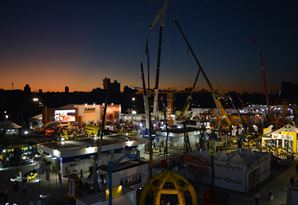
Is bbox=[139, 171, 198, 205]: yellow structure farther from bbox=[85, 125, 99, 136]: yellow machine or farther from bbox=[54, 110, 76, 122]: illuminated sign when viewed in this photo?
bbox=[54, 110, 76, 122]: illuminated sign

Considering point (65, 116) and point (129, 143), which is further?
point (65, 116)

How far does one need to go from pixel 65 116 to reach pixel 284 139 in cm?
2985

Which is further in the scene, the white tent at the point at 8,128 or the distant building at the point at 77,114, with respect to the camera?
the distant building at the point at 77,114

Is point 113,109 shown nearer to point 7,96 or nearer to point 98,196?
point 98,196

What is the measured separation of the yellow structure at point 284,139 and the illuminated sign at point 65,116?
2741 cm

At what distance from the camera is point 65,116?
40.7 metres

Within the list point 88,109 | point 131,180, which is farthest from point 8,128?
point 131,180

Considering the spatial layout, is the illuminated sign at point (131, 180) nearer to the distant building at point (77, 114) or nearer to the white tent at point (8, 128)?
the distant building at point (77, 114)

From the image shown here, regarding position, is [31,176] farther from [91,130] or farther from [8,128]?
[8,128]

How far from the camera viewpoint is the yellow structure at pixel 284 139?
28125 mm

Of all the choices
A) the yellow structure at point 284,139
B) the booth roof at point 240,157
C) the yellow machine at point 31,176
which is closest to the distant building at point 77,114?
the yellow machine at point 31,176

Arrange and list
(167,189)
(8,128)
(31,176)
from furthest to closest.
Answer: (8,128) < (31,176) < (167,189)

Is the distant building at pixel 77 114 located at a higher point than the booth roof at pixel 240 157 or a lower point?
higher

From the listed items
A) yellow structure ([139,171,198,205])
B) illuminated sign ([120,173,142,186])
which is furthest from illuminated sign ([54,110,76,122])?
yellow structure ([139,171,198,205])
